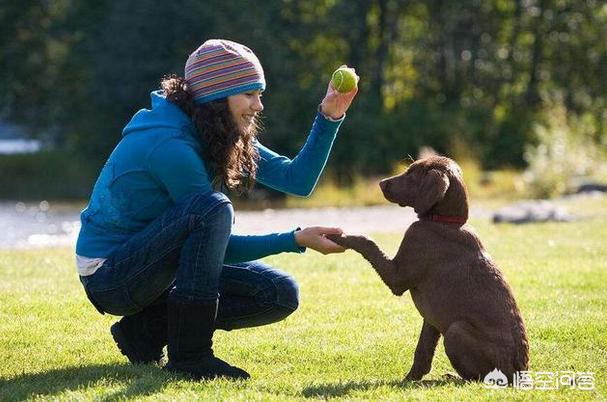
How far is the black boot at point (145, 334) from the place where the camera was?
5.31 meters

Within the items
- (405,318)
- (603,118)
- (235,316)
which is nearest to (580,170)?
(603,118)

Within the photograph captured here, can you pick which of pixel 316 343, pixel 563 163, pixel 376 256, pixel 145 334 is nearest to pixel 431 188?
pixel 376 256

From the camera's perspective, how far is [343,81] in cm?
536

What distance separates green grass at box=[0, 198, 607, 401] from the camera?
468 cm

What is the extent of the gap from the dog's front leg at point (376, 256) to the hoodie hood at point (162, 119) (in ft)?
2.94

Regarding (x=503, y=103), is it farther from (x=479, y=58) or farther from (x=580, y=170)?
(x=580, y=170)

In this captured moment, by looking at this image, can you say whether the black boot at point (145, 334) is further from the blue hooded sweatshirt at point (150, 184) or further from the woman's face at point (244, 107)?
the woman's face at point (244, 107)

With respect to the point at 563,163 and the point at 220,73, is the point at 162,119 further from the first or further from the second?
the point at 563,163

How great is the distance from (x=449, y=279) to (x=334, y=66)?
26.4 m

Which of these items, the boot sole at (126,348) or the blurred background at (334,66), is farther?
the blurred background at (334,66)

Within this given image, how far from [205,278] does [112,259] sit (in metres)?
0.48

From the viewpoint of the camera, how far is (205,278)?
4.82 metres

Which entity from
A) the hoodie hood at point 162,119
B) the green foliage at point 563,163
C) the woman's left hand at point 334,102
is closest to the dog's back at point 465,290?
the woman's left hand at point 334,102

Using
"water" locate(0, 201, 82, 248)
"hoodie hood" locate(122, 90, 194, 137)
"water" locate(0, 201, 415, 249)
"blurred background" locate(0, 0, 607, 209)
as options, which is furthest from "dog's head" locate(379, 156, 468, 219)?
"blurred background" locate(0, 0, 607, 209)
